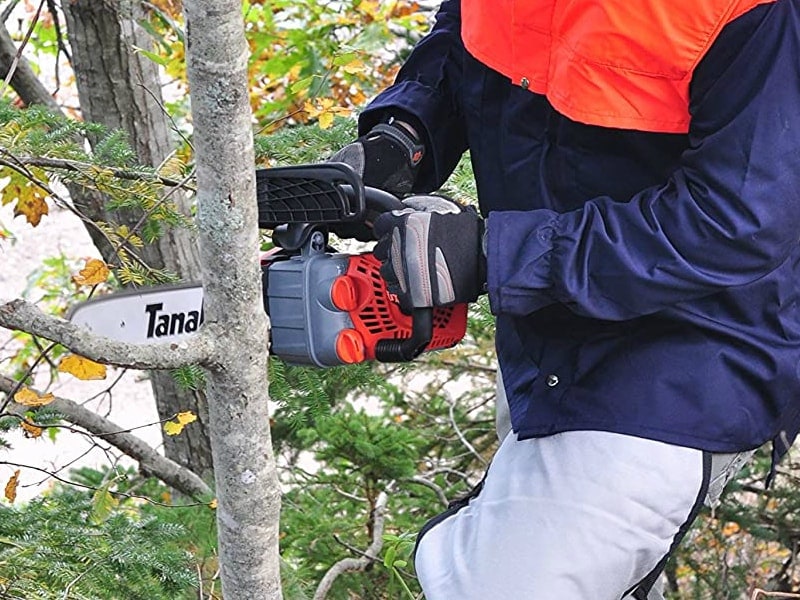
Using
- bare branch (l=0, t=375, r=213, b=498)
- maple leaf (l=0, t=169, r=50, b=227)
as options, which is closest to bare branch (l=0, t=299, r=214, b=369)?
bare branch (l=0, t=375, r=213, b=498)

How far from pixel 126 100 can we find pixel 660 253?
1735 mm

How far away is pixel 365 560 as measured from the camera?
2.59m

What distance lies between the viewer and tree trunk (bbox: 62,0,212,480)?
259 centimetres

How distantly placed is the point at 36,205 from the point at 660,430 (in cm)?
159

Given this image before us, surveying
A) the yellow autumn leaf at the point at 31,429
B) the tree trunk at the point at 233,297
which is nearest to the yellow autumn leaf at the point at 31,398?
the yellow autumn leaf at the point at 31,429

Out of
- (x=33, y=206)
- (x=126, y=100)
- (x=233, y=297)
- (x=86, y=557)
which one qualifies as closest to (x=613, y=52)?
(x=233, y=297)

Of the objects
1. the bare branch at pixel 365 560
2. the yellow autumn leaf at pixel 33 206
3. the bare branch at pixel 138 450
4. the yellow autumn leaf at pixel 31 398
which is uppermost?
the yellow autumn leaf at pixel 33 206

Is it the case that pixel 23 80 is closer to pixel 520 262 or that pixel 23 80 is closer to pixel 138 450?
pixel 138 450

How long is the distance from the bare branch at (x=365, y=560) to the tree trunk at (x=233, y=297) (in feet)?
2.93

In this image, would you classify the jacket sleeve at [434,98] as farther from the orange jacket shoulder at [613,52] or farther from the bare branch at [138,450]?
the bare branch at [138,450]

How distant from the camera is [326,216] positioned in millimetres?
1654

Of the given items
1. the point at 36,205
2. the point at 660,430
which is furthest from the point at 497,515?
the point at 36,205

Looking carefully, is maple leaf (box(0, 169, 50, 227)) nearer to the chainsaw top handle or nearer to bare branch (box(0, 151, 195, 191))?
bare branch (box(0, 151, 195, 191))

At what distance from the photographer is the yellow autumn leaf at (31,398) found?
2.01 metres
